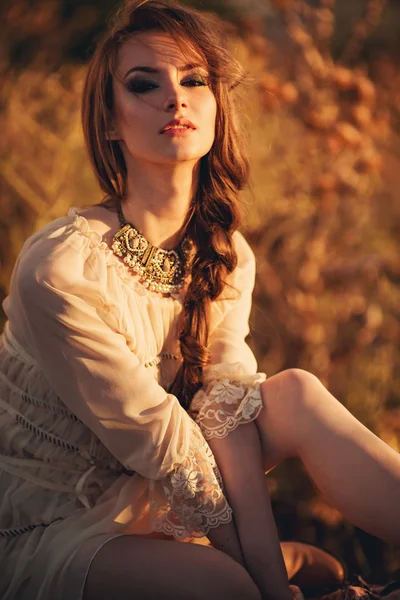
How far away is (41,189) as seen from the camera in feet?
10.5

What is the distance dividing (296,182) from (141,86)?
1662 mm

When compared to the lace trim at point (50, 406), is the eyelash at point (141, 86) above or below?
above

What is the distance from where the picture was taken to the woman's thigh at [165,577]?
1459 millimetres

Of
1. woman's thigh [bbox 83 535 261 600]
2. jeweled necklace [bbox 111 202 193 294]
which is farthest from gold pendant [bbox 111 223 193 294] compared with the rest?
woman's thigh [bbox 83 535 261 600]

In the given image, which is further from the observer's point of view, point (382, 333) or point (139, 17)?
point (382, 333)

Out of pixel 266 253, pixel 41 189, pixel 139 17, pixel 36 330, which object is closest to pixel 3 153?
pixel 41 189

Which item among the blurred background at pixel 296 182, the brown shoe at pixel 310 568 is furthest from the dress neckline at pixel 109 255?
the blurred background at pixel 296 182

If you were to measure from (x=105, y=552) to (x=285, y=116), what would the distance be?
8.21 feet

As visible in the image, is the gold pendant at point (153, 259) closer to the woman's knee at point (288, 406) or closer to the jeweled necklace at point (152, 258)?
the jeweled necklace at point (152, 258)

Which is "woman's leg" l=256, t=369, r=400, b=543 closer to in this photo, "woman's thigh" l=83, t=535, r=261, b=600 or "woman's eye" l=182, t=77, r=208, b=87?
"woman's thigh" l=83, t=535, r=261, b=600

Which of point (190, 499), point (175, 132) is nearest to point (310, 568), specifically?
point (190, 499)

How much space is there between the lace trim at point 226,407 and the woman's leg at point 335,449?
0.04 metres

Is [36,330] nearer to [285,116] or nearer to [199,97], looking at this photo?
[199,97]

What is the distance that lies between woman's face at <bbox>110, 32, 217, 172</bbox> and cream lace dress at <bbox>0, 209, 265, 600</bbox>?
25 centimetres
